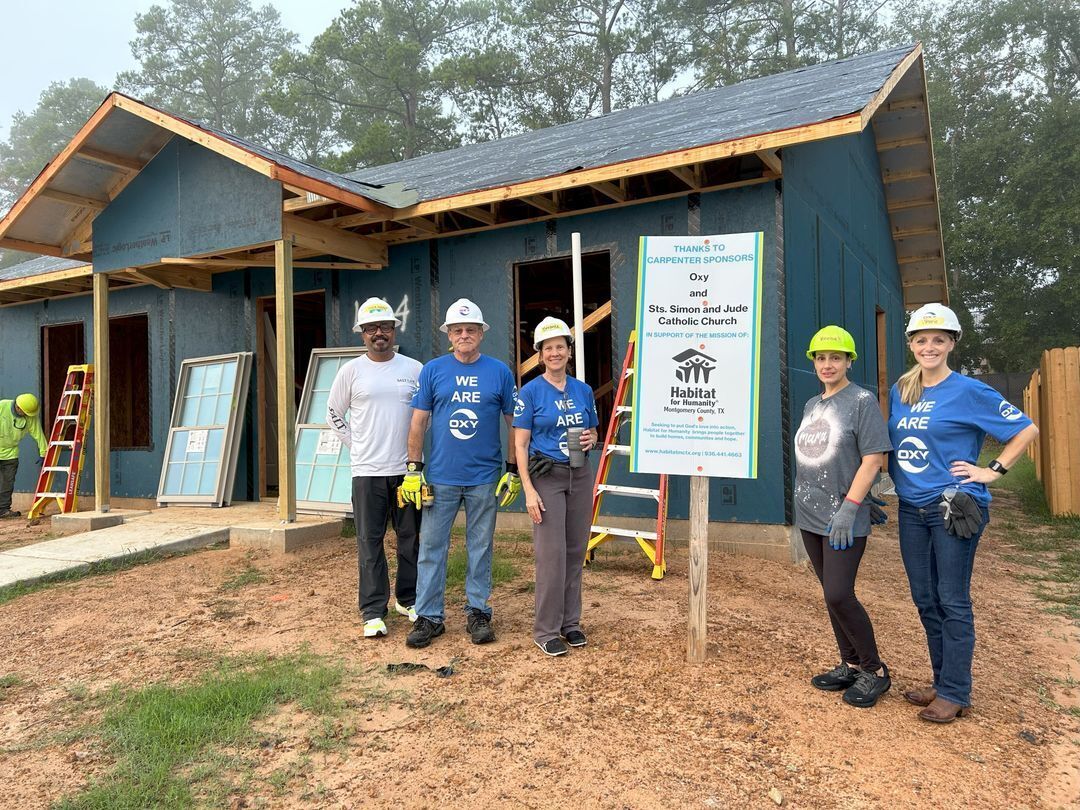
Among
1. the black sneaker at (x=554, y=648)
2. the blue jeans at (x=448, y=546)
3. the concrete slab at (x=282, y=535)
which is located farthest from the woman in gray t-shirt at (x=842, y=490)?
the concrete slab at (x=282, y=535)

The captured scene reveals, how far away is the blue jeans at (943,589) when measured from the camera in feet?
10.4

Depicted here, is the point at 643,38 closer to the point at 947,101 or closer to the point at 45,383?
the point at 947,101

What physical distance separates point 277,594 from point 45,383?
8.73 metres

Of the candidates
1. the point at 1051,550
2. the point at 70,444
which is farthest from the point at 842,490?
the point at 70,444

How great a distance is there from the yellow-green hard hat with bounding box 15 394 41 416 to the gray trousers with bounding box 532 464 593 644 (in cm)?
984

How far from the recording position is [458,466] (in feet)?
13.9

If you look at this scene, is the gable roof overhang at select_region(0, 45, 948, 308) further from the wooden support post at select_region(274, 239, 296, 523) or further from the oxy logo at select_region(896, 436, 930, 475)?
the oxy logo at select_region(896, 436, 930, 475)

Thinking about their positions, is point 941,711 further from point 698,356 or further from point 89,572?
point 89,572

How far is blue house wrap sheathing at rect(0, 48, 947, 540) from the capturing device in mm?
6344

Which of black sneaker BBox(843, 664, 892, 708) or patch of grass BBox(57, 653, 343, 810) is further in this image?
black sneaker BBox(843, 664, 892, 708)

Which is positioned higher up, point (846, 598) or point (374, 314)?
point (374, 314)

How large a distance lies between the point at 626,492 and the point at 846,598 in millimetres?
2848

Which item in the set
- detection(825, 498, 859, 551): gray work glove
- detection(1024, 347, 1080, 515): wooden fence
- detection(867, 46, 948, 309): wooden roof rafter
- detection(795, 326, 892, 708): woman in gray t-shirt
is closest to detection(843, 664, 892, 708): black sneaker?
detection(795, 326, 892, 708): woman in gray t-shirt

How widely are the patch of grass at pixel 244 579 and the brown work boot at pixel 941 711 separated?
188 inches
